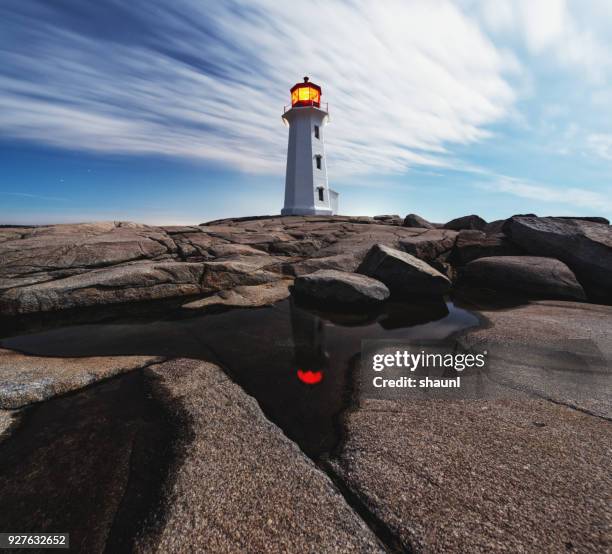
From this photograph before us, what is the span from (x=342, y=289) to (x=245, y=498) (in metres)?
5.52

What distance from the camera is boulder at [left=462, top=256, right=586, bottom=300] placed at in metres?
7.71

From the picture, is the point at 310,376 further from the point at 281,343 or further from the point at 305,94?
the point at 305,94

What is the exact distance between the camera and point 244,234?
45.2ft

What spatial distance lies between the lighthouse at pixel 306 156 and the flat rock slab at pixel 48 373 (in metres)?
22.1

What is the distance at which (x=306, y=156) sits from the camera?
83.1ft

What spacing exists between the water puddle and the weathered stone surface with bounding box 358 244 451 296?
1112 mm

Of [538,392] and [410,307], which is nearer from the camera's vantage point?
[538,392]

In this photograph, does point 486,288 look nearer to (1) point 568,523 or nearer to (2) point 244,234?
(1) point 568,523

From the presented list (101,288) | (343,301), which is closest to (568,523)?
(343,301)

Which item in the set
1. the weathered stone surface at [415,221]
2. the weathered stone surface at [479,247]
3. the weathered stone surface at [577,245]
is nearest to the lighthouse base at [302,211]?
the weathered stone surface at [415,221]

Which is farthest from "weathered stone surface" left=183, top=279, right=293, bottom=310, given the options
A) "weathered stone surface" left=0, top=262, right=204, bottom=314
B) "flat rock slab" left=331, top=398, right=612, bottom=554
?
"flat rock slab" left=331, top=398, right=612, bottom=554

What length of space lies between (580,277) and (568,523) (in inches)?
400

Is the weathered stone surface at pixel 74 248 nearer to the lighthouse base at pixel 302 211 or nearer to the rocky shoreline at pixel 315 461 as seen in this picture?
the rocky shoreline at pixel 315 461

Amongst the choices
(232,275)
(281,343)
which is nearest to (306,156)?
(232,275)
